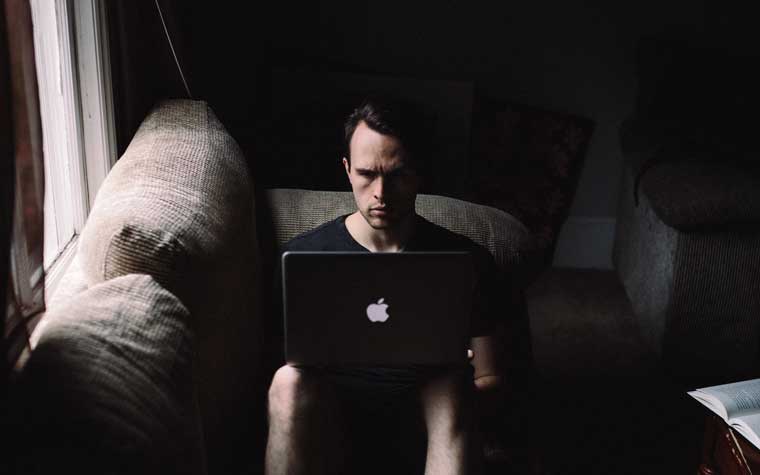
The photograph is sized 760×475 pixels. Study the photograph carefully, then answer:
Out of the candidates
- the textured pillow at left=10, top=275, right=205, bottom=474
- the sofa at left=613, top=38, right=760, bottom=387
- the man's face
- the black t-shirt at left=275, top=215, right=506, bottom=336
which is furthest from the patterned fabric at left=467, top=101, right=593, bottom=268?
the textured pillow at left=10, top=275, right=205, bottom=474

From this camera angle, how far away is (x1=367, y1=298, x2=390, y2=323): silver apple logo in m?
1.30

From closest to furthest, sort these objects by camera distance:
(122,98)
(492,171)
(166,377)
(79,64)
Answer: (166,377) → (79,64) → (122,98) → (492,171)

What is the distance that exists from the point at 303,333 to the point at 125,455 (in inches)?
17.4

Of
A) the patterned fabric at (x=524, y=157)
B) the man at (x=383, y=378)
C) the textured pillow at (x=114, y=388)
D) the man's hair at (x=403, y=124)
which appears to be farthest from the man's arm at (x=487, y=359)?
the patterned fabric at (x=524, y=157)

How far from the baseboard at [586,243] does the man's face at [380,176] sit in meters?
2.04

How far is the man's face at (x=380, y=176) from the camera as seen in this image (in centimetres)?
156

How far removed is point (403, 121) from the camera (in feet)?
5.14

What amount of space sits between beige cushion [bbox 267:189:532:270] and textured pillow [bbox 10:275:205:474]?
716 mm

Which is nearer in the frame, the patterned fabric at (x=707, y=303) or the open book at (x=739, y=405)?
the open book at (x=739, y=405)

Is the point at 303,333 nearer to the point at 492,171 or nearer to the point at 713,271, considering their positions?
the point at 713,271

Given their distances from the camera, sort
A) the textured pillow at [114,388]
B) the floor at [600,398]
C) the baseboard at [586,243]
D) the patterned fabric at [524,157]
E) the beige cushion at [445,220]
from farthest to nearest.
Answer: the baseboard at [586,243], the patterned fabric at [524,157], the floor at [600,398], the beige cushion at [445,220], the textured pillow at [114,388]

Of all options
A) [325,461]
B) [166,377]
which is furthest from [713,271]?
[166,377]

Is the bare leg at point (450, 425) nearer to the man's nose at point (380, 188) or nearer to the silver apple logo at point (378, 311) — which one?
the silver apple logo at point (378, 311)

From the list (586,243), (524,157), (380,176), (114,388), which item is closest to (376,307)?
(380,176)
